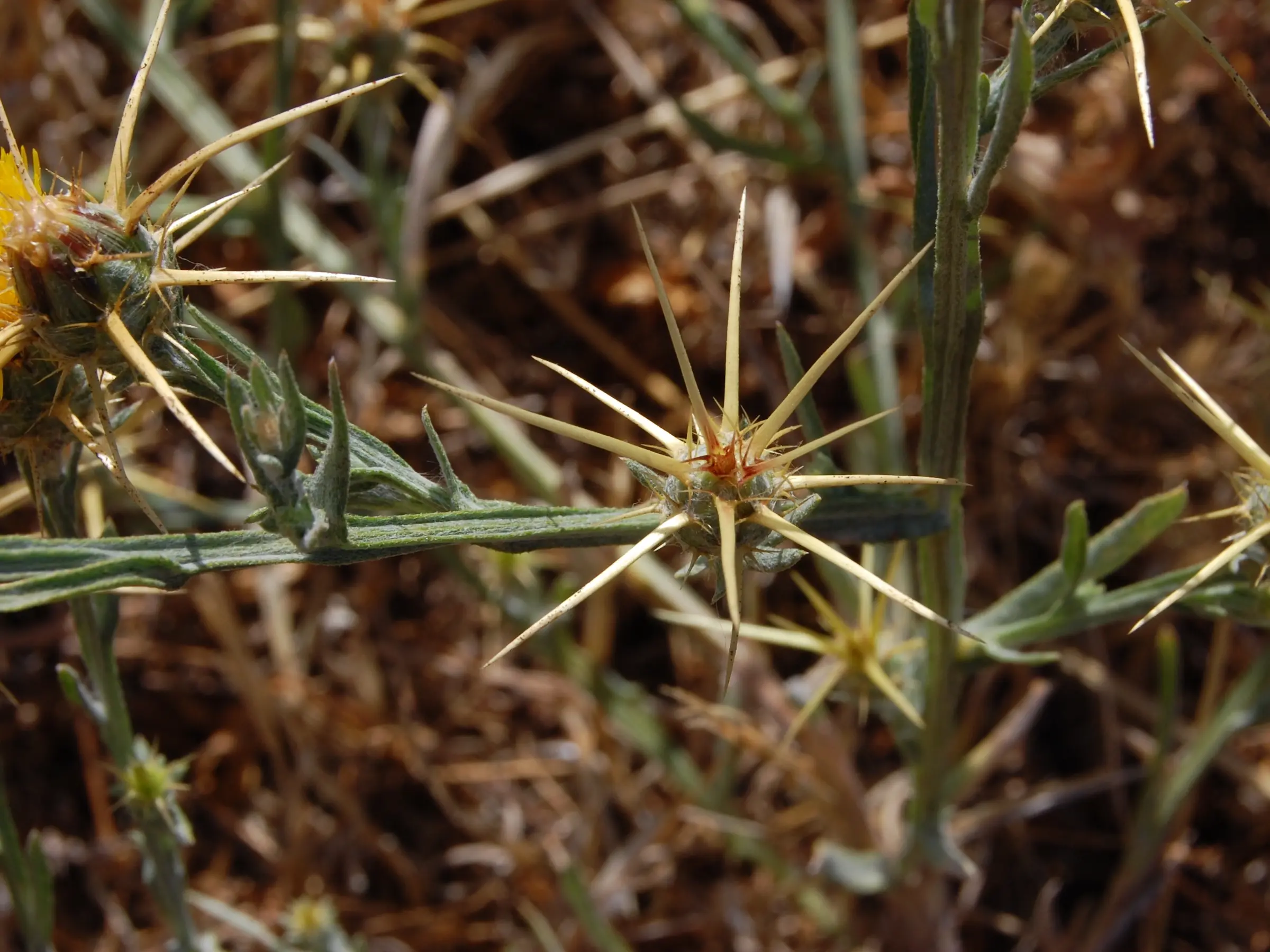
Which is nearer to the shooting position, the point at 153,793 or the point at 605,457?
the point at 153,793

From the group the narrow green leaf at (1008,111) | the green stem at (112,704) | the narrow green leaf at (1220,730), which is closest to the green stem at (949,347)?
the narrow green leaf at (1008,111)

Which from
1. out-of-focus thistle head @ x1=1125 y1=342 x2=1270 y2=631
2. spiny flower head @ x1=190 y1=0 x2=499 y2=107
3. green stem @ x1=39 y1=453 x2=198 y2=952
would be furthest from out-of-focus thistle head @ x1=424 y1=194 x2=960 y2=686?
spiny flower head @ x1=190 y1=0 x2=499 y2=107

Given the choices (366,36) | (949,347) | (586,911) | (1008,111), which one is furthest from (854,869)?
(366,36)

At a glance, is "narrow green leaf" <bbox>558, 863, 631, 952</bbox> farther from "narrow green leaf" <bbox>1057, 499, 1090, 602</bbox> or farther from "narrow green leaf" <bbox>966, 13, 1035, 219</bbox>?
"narrow green leaf" <bbox>966, 13, 1035, 219</bbox>

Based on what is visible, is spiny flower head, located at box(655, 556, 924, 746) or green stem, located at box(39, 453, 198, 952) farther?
spiny flower head, located at box(655, 556, 924, 746)

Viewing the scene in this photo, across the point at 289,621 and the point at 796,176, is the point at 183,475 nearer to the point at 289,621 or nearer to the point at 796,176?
the point at 289,621

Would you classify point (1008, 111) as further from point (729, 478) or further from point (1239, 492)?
point (1239, 492)
